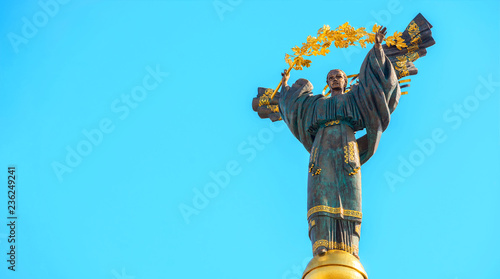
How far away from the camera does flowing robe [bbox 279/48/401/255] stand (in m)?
16.6

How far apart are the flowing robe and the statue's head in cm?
32

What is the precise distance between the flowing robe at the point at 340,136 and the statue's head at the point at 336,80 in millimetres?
324

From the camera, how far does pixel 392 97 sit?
18000mm

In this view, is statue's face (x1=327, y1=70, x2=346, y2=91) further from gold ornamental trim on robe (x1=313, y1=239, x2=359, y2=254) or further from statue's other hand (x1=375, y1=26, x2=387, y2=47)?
gold ornamental trim on robe (x1=313, y1=239, x2=359, y2=254)

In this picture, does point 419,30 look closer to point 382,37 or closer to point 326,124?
point 382,37

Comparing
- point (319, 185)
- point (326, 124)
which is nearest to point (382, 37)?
point (326, 124)

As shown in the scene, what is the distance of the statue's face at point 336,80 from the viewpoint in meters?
18.5

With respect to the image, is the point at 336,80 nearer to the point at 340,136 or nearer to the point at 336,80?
the point at 336,80

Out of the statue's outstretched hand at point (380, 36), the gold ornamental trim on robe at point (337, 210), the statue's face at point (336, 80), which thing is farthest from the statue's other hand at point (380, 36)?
the gold ornamental trim on robe at point (337, 210)

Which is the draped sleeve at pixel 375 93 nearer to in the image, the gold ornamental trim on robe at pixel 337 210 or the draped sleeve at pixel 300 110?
the draped sleeve at pixel 300 110

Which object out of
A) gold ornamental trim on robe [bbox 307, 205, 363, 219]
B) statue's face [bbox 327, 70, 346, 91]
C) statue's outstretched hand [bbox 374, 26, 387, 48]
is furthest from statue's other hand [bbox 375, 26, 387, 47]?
gold ornamental trim on robe [bbox 307, 205, 363, 219]

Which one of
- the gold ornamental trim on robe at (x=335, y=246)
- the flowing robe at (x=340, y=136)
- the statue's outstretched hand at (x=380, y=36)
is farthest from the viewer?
the statue's outstretched hand at (x=380, y=36)

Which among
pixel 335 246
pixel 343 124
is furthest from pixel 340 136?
pixel 335 246

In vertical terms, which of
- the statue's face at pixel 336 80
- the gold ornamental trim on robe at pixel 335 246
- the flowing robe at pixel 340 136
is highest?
the statue's face at pixel 336 80
